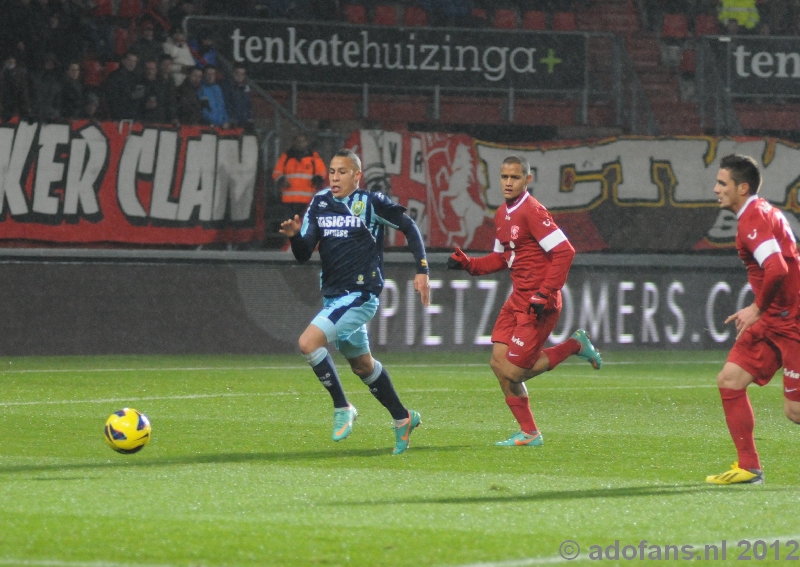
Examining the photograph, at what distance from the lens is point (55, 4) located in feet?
63.3

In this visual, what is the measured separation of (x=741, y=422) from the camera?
754 centimetres

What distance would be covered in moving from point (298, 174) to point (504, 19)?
683cm

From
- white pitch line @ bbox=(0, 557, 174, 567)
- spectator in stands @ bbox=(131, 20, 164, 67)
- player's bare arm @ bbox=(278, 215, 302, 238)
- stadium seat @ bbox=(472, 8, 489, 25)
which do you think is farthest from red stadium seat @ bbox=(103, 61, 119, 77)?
white pitch line @ bbox=(0, 557, 174, 567)

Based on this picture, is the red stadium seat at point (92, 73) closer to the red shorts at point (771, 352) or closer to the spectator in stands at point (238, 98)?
the spectator in stands at point (238, 98)

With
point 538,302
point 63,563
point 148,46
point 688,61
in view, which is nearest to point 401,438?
point 538,302

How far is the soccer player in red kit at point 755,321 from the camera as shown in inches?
289

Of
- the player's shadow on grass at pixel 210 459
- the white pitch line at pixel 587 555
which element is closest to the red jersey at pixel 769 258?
the white pitch line at pixel 587 555

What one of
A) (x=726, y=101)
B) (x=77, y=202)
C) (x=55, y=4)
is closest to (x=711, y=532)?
(x=77, y=202)

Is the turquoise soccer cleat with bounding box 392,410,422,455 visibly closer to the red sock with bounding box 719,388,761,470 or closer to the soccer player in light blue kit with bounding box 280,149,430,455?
the soccer player in light blue kit with bounding box 280,149,430,455

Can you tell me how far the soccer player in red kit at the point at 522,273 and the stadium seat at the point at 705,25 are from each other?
16.9 m

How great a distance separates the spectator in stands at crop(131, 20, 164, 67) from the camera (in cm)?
1881

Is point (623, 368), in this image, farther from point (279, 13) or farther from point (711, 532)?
point (711, 532)

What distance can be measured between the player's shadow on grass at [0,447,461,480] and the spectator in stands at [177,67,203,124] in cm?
1019

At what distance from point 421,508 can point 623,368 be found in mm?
10968
